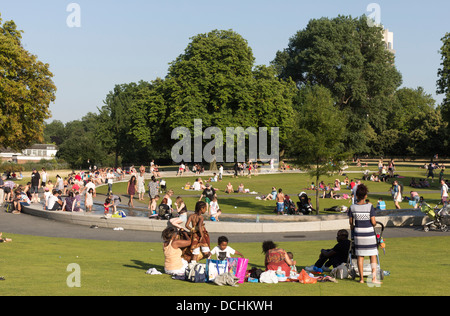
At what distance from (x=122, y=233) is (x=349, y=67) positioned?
60.6m

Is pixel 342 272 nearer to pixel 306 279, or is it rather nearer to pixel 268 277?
pixel 306 279

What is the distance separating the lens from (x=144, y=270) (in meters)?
12.2

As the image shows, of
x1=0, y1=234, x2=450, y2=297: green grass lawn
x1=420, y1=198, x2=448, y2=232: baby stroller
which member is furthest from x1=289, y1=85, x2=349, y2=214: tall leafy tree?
x1=0, y1=234, x2=450, y2=297: green grass lawn

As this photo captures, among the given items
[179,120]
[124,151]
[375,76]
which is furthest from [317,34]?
[124,151]

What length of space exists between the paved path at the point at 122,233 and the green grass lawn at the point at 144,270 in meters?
1.29

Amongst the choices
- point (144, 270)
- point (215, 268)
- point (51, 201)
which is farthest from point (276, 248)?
point (51, 201)

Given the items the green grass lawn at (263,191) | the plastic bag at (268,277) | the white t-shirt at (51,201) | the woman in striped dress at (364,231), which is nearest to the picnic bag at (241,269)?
the plastic bag at (268,277)

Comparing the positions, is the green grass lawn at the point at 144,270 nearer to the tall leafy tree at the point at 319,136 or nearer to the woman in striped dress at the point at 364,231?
the woman in striped dress at the point at 364,231

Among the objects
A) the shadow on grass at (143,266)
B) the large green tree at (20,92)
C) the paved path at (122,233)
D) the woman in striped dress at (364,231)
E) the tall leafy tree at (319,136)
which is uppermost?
the large green tree at (20,92)

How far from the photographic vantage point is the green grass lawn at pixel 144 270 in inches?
356

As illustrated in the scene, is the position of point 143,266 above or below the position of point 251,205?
above
